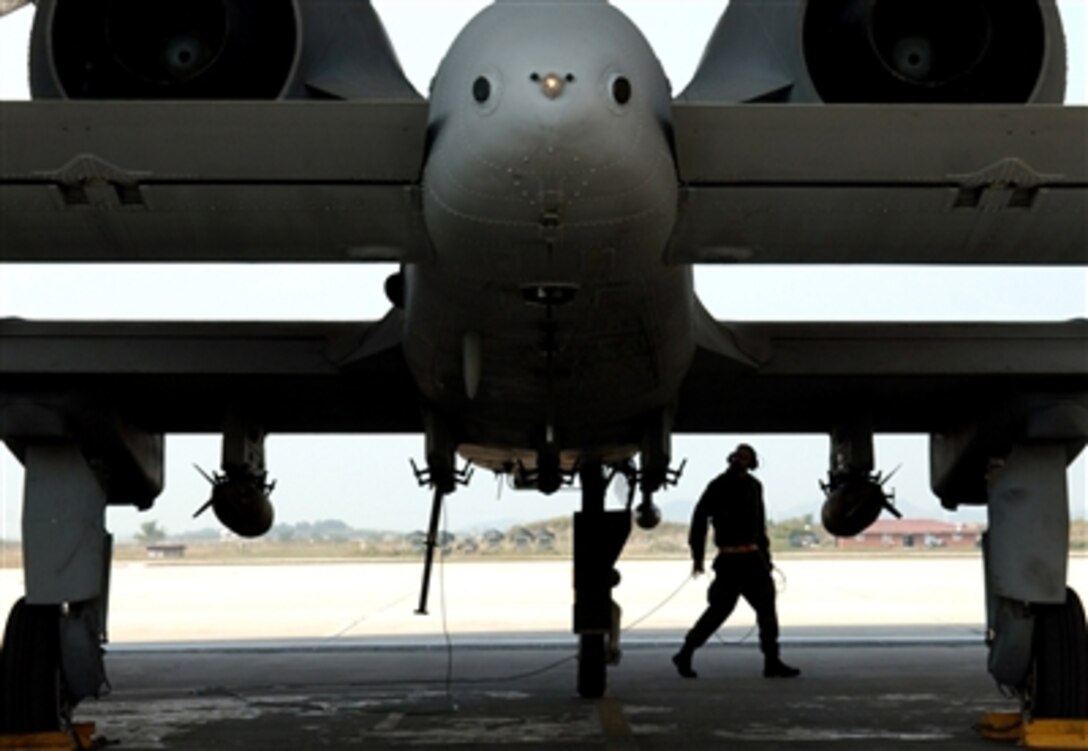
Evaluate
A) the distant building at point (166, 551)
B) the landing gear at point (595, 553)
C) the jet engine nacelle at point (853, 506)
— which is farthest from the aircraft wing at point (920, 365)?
the distant building at point (166, 551)

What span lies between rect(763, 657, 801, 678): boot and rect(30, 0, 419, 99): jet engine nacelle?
6.85 meters

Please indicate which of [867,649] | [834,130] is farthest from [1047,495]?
[867,649]

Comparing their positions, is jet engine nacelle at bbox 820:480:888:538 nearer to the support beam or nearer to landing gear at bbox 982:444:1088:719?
landing gear at bbox 982:444:1088:719

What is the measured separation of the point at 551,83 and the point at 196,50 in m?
2.57

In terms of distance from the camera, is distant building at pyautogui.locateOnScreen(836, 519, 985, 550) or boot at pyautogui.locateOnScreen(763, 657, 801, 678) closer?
boot at pyautogui.locateOnScreen(763, 657, 801, 678)

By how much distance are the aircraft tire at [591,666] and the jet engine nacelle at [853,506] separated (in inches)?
64.9

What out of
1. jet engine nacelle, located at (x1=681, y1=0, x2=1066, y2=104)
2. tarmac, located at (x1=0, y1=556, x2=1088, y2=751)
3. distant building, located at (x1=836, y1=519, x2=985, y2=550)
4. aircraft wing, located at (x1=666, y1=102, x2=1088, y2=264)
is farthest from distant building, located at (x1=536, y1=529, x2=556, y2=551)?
aircraft wing, located at (x1=666, y1=102, x2=1088, y2=264)

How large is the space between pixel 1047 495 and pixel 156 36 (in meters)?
4.84

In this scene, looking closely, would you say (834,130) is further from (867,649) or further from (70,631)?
(867,649)

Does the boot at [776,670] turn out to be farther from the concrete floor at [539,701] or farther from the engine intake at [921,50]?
the engine intake at [921,50]

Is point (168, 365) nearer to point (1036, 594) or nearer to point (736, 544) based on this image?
point (1036, 594)

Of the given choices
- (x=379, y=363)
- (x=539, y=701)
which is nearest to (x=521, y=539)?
(x=539, y=701)

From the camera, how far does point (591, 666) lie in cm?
1014

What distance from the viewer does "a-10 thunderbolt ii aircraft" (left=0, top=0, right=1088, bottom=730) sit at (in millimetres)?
4625
